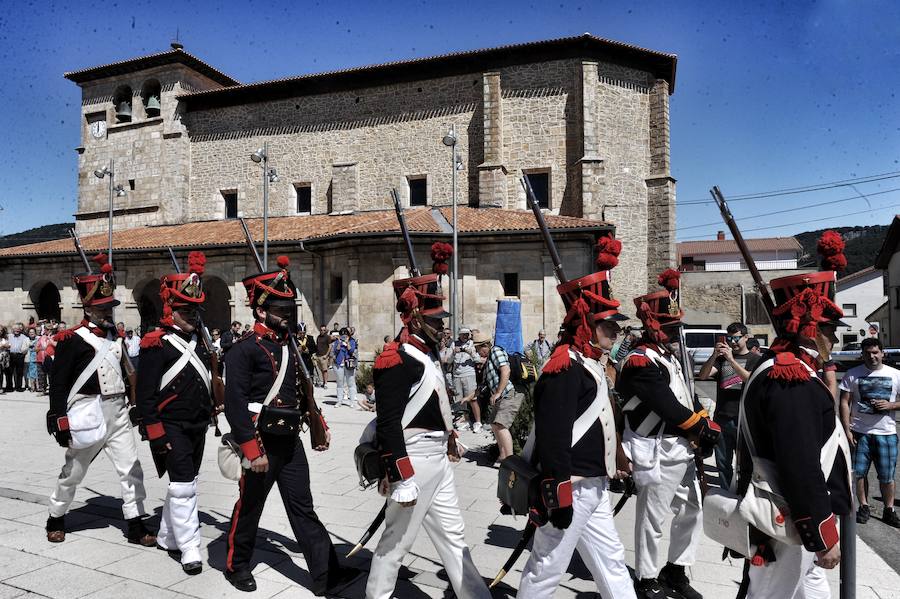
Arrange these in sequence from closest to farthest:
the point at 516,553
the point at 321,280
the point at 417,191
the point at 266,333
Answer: the point at 516,553, the point at 266,333, the point at 321,280, the point at 417,191

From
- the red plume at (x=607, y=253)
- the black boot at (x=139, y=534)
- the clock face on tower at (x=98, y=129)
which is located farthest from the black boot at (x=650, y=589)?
the clock face on tower at (x=98, y=129)

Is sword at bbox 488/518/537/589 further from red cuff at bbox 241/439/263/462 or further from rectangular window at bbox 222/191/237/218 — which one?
rectangular window at bbox 222/191/237/218

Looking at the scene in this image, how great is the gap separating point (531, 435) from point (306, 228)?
22.2 meters

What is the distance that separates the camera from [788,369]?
2.78 metres

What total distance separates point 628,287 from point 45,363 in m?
20.5

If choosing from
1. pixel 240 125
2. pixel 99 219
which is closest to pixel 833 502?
pixel 240 125

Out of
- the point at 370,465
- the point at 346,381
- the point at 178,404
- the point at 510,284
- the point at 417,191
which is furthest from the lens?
the point at 417,191

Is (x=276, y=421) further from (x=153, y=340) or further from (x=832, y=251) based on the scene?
(x=832, y=251)

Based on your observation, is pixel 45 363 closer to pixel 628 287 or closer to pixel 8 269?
pixel 8 269

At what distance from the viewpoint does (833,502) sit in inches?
112

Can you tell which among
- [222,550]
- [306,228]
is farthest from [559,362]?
[306,228]

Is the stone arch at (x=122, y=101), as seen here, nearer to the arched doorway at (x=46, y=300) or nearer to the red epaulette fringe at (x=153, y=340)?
the arched doorway at (x=46, y=300)

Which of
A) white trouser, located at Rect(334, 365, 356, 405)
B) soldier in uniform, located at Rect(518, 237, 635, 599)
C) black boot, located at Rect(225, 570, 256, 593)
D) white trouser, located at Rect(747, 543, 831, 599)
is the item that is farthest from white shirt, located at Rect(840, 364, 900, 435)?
white trouser, located at Rect(334, 365, 356, 405)

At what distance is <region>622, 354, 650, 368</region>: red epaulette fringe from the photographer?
13.4ft
